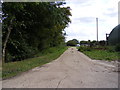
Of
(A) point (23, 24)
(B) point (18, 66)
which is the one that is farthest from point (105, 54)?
(B) point (18, 66)

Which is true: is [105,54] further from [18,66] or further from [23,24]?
[18,66]

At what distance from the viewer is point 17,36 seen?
13055 millimetres

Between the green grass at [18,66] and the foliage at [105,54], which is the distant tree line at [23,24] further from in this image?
the foliage at [105,54]

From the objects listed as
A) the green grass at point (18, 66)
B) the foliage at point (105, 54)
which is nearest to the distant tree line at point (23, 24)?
the green grass at point (18, 66)

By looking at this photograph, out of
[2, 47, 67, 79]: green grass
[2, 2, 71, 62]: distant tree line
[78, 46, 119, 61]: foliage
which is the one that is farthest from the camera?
[78, 46, 119, 61]: foliage

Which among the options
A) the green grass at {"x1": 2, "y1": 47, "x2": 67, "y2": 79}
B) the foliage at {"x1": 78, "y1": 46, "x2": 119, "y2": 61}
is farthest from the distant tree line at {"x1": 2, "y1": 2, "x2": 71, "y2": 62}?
the foliage at {"x1": 78, "y1": 46, "x2": 119, "y2": 61}

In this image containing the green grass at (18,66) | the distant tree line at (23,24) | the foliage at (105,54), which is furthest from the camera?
the foliage at (105,54)

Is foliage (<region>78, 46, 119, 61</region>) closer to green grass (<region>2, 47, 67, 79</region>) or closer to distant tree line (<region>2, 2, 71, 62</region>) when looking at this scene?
green grass (<region>2, 47, 67, 79</region>)

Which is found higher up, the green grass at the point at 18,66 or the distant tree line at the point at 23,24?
the distant tree line at the point at 23,24

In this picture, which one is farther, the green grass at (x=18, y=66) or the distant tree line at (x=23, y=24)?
the distant tree line at (x=23, y=24)

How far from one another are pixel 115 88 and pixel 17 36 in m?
10.5

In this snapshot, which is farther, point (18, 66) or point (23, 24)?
point (23, 24)

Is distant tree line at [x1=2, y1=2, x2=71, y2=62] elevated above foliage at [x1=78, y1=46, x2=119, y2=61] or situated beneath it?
elevated above

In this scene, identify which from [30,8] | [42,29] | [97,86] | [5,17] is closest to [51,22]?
[42,29]
